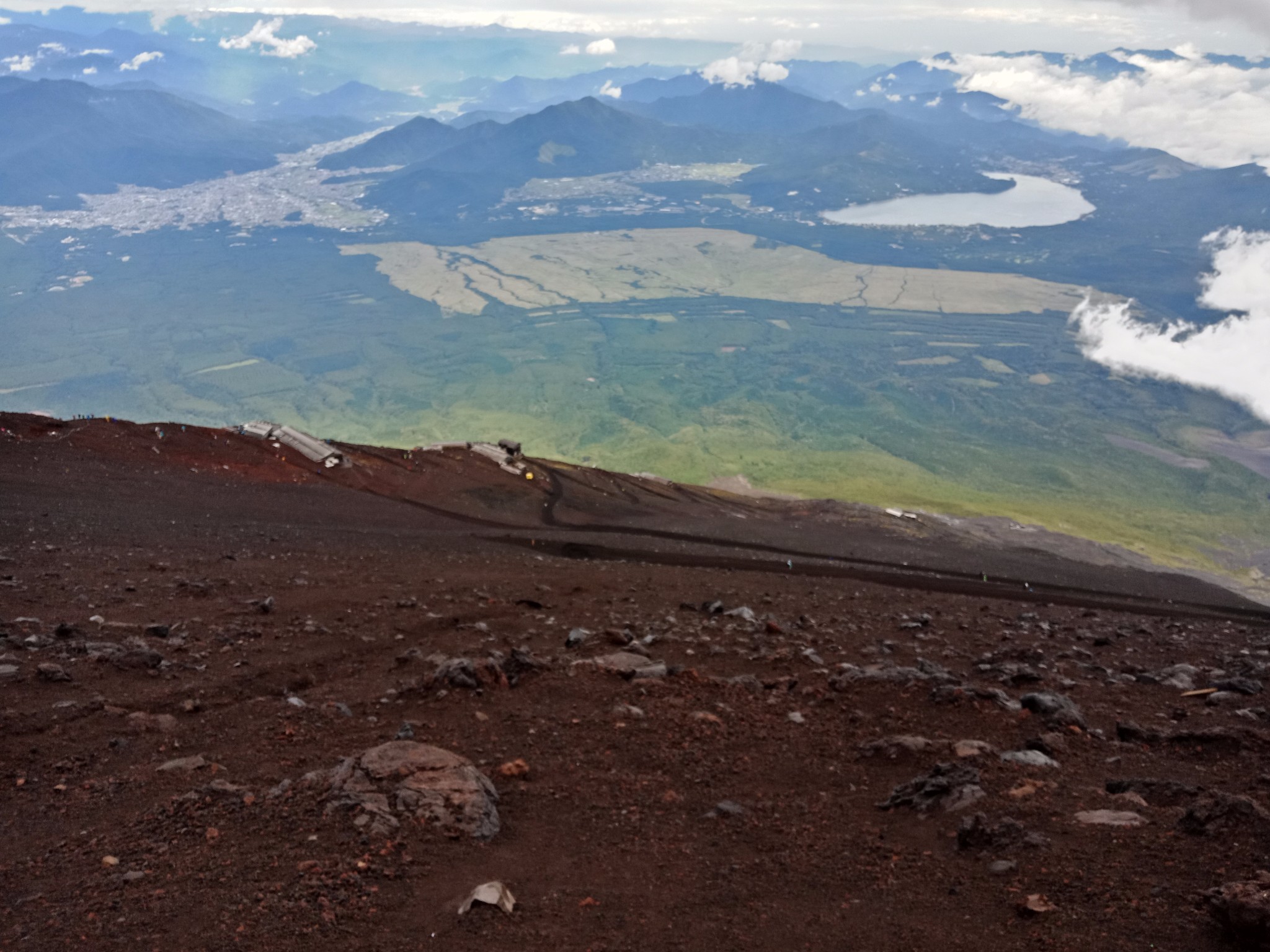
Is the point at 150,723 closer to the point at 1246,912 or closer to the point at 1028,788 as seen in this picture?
the point at 1028,788

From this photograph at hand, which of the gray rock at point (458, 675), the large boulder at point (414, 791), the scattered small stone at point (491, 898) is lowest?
the scattered small stone at point (491, 898)

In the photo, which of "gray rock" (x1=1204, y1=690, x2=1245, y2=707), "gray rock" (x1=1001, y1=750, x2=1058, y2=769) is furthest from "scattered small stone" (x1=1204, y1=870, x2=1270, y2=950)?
"gray rock" (x1=1204, y1=690, x2=1245, y2=707)

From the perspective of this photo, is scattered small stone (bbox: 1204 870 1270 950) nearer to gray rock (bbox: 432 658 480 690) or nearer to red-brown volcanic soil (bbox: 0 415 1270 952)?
red-brown volcanic soil (bbox: 0 415 1270 952)

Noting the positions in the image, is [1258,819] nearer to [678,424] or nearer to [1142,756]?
[1142,756]

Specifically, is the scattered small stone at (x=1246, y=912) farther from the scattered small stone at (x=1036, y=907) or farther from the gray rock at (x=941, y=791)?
the gray rock at (x=941, y=791)

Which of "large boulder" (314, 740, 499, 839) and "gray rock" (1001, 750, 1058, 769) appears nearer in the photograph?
"large boulder" (314, 740, 499, 839)

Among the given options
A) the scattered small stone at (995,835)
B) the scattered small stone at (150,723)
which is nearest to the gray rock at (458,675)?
the scattered small stone at (150,723)
